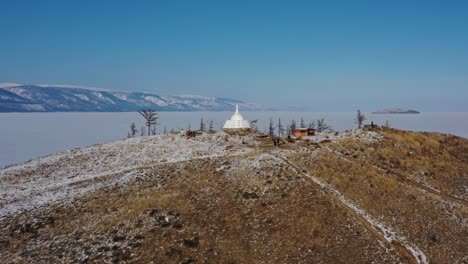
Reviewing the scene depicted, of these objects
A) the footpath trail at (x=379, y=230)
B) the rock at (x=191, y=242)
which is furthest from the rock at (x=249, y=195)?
the rock at (x=191, y=242)

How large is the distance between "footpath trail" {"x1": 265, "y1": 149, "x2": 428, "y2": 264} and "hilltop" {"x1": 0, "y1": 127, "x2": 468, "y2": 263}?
15 cm

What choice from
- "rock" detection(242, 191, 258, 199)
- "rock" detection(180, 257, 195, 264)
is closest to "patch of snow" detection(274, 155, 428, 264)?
"rock" detection(242, 191, 258, 199)

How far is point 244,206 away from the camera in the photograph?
41688 mm

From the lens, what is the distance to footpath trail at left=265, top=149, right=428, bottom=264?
36006mm

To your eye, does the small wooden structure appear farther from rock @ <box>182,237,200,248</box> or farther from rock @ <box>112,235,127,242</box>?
rock @ <box>112,235,127,242</box>

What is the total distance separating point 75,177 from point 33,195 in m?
8.01

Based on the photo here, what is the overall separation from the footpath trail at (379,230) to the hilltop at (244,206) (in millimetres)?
153

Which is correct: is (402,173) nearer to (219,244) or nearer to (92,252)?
(219,244)

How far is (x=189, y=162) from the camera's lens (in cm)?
5478

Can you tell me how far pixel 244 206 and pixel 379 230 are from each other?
14891mm

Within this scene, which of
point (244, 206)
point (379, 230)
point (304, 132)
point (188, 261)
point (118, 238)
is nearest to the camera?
point (188, 261)

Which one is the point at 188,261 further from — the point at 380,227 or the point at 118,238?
the point at 380,227

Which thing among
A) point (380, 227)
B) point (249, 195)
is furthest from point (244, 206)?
point (380, 227)

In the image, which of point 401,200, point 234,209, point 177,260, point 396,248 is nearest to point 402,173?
point 401,200
